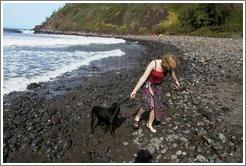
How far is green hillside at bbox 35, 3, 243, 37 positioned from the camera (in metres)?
72.0

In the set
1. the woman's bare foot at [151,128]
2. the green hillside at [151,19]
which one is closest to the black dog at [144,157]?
the woman's bare foot at [151,128]

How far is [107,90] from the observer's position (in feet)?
46.7

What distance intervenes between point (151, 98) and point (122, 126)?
117 centimetres

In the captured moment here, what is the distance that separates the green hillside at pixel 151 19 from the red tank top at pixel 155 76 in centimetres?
5186

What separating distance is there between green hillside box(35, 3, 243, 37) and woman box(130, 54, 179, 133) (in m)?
51.6

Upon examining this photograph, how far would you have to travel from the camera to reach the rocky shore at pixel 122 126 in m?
8.24

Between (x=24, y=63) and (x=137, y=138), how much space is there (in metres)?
15.0

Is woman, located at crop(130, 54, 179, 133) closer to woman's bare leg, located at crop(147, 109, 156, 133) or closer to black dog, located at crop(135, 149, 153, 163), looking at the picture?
woman's bare leg, located at crop(147, 109, 156, 133)

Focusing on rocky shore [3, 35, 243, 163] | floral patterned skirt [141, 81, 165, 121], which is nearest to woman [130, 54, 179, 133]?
floral patterned skirt [141, 81, 165, 121]

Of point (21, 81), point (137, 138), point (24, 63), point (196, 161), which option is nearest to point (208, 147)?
point (196, 161)

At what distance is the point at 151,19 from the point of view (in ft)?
312

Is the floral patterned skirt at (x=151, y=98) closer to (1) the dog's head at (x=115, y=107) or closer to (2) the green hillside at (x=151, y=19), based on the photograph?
(1) the dog's head at (x=115, y=107)

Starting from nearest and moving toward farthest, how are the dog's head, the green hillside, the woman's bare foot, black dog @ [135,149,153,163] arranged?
black dog @ [135,149,153,163], the dog's head, the woman's bare foot, the green hillside

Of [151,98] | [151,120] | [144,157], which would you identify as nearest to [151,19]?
[151,120]
